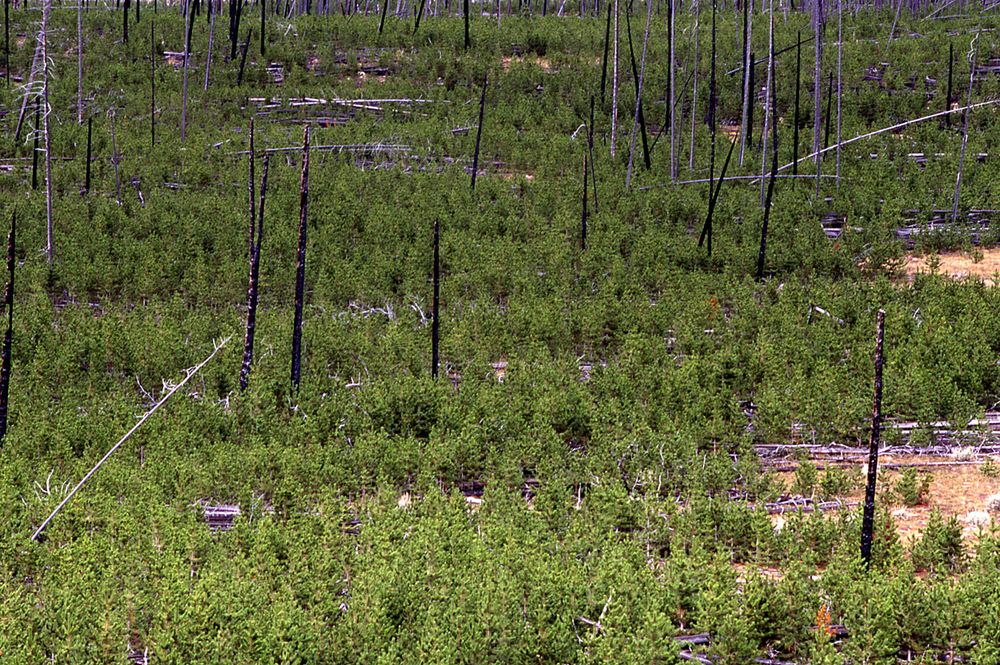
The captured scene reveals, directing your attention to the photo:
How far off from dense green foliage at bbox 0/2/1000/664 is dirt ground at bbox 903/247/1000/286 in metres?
0.80

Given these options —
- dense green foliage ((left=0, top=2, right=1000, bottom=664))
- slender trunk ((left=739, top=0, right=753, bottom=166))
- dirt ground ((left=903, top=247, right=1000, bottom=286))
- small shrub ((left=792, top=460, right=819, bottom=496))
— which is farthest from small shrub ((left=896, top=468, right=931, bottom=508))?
slender trunk ((left=739, top=0, right=753, bottom=166))

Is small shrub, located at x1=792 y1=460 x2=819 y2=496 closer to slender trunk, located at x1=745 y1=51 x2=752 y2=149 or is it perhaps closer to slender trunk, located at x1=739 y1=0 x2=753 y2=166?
slender trunk, located at x1=739 y1=0 x2=753 y2=166

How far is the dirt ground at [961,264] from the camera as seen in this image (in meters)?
20.7

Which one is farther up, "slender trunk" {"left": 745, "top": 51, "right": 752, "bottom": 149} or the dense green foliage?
"slender trunk" {"left": 745, "top": 51, "right": 752, "bottom": 149}

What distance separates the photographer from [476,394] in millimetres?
14828

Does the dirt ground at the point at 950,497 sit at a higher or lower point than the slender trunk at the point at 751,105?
lower

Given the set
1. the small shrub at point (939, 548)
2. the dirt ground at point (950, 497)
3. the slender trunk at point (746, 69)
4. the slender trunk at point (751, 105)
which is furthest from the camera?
the slender trunk at point (751, 105)

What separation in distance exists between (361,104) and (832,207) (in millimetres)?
14542

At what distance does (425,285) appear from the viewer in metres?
20.2

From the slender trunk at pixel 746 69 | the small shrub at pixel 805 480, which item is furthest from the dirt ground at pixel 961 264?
the small shrub at pixel 805 480

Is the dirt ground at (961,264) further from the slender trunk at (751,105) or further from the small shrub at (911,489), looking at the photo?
the small shrub at (911,489)

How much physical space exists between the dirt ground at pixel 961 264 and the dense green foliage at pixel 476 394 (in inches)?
31.7

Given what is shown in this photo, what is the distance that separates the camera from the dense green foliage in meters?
8.46

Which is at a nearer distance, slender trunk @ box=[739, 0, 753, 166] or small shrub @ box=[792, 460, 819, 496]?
small shrub @ box=[792, 460, 819, 496]
